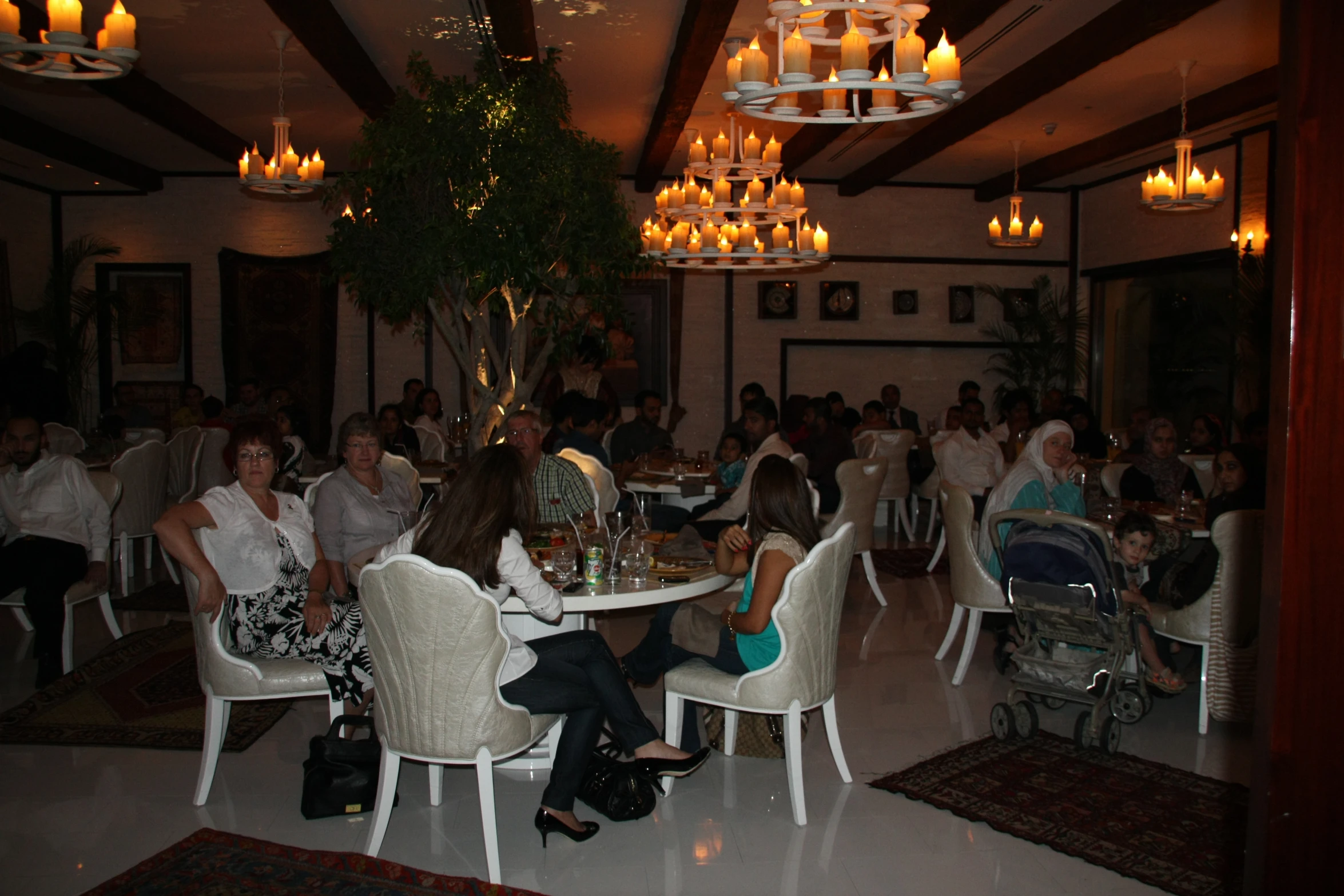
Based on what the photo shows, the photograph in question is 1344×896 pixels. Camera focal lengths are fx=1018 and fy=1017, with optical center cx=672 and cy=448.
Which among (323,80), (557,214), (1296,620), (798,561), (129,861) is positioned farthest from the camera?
(323,80)

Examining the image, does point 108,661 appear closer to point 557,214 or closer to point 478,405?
point 478,405

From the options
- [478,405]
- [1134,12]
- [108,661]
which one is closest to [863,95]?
[1134,12]

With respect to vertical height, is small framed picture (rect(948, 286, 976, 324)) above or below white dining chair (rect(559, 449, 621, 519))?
above

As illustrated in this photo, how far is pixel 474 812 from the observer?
141 inches

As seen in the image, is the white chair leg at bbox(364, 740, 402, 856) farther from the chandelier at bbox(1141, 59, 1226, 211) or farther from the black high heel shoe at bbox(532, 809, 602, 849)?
the chandelier at bbox(1141, 59, 1226, 211)

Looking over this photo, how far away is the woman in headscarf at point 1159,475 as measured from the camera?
20.1 ft

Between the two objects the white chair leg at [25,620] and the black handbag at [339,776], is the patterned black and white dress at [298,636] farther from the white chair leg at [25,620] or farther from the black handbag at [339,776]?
the white chair leg at [25,620]

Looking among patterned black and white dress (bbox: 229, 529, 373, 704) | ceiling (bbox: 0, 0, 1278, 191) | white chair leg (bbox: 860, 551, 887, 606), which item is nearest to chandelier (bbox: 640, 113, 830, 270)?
ceiling (bbox: 0, 0, 1278, 191)

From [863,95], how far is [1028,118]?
192cm

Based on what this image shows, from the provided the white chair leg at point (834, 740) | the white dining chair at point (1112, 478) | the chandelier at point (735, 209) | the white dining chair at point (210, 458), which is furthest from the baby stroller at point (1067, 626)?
the white dining chair at point (210, 458)

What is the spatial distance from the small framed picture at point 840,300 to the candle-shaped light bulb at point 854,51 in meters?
8.72

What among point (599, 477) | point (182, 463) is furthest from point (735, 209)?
point (182, 463)

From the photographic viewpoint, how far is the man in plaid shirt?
16.4 ft

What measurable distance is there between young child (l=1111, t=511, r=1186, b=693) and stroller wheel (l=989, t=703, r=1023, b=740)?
2.16 feet
